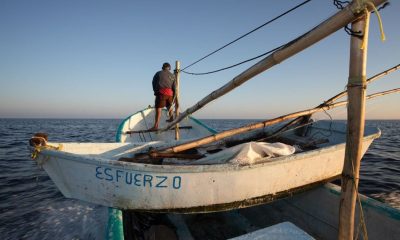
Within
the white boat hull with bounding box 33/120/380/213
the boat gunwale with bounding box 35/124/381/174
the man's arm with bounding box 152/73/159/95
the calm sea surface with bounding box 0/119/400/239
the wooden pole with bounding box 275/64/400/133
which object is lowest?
the calm sea surface with bounding box 0/119/400/239

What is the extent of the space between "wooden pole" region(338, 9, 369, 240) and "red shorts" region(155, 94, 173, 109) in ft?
26.6

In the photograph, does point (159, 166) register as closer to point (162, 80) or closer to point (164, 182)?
point (164, 182)

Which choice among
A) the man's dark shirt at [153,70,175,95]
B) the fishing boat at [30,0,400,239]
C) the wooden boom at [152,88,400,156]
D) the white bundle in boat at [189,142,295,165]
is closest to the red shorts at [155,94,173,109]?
the man's dark shirt at [153,70,175,95]

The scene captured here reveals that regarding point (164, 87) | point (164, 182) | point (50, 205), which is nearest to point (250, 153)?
point (164, 182)

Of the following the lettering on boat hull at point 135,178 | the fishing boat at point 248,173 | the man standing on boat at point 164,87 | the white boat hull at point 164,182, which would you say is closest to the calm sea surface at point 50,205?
the fishing boat at point 248,173

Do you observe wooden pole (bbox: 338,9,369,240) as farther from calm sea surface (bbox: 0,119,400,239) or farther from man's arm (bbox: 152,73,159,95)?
man's arm (bbox: 152,73,159,95)

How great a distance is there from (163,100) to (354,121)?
8218 millimetres

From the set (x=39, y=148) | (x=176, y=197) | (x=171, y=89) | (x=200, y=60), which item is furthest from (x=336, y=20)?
(x=171, y=89)

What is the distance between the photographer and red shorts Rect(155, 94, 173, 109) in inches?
398

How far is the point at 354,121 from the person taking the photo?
8.99 ft

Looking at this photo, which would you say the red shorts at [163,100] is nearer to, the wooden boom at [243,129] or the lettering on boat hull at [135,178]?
the wooden boom at [243,129]

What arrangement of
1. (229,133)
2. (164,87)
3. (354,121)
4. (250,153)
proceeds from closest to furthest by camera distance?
(354,121) < (250,153) < (229,133) < (164,87)

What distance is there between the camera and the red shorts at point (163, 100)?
1012cm

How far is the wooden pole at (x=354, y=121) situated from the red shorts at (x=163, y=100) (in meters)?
8.10
